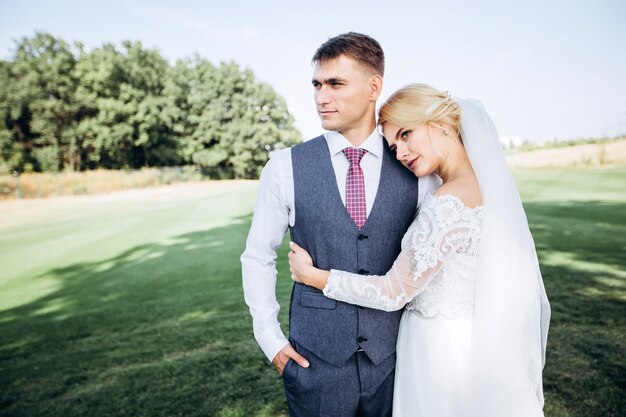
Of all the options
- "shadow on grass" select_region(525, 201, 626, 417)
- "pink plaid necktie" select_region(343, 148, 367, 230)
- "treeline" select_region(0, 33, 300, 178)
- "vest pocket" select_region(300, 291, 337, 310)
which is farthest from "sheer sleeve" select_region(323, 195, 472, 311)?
"treeline" select_region(0, 33, 300, 178)

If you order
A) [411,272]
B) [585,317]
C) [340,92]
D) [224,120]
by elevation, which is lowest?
[585,317]

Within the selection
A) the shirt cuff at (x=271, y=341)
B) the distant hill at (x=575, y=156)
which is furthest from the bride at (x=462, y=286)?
the distant hill at (x=575, y=156)

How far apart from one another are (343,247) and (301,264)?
20cm

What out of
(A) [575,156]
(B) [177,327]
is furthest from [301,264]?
(A) [575,156]

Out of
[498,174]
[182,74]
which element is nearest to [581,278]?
[498,174]

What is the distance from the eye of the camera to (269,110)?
163 feet

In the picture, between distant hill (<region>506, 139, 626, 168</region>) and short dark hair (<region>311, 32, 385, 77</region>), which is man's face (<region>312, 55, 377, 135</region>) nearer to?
short dark hair (<region>311, 32, 385, 77</region>)

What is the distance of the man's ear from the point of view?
2.01m

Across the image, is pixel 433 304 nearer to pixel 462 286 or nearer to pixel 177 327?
pixel 462 286

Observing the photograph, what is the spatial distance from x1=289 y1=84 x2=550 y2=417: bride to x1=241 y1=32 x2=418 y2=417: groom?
0.10 metres

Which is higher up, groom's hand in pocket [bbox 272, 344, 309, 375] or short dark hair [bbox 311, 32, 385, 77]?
short dark hair [bbox 311, 32, 385, 77]

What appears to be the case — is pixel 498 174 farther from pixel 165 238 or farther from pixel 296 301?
pixel 165 238

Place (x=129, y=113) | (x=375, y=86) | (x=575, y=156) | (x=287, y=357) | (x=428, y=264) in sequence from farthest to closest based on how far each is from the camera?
(x=129, y=113), (x=575, y=156), (x=375, y=86), (x=287, y=357), (x=428, y=264)

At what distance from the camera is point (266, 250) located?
2.03m
